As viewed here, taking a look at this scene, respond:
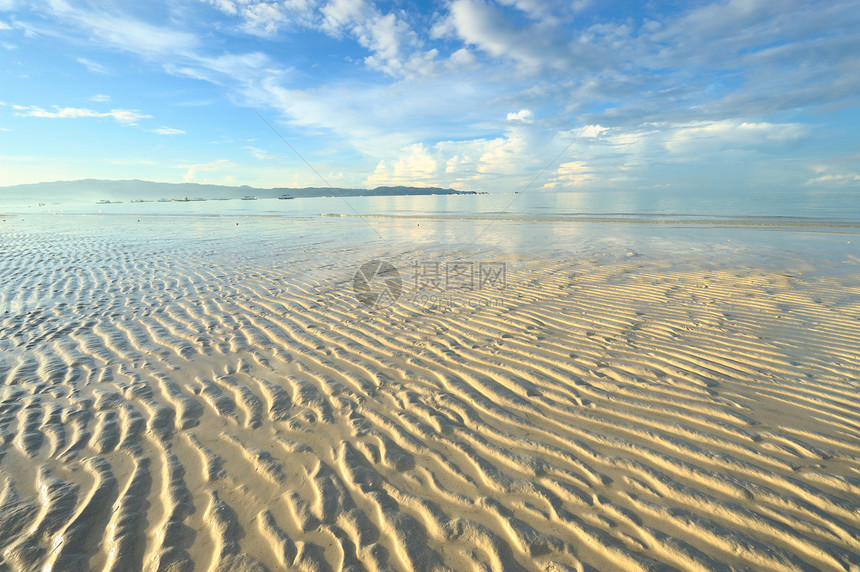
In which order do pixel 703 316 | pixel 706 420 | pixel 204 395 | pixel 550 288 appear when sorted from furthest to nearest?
1. pixel 550 288
2. pixel 703 316
3. pixel 204 395
4. pixel 706 420

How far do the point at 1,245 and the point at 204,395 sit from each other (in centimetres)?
1982

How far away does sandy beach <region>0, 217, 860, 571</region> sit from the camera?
8.06 feet

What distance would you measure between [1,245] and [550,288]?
22393mm

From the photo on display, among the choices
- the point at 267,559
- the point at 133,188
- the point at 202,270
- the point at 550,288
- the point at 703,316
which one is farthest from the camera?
the point at 133,188

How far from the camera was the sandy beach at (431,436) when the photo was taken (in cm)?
246

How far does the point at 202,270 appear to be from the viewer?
10969 millimetres

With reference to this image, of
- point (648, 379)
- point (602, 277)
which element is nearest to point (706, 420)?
point (648, 379)

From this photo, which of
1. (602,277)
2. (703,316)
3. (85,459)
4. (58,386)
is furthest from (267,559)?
(602,277)

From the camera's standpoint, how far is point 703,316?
6.68 metres

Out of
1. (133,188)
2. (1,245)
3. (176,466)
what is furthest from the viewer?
(133,188)

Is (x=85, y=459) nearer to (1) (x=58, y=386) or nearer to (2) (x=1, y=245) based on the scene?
(1) (x=58, y=386)

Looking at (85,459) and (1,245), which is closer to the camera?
(85,459)

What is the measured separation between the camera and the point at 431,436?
11.7 ft

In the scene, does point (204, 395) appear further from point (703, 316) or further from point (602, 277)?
point (602, 277)
